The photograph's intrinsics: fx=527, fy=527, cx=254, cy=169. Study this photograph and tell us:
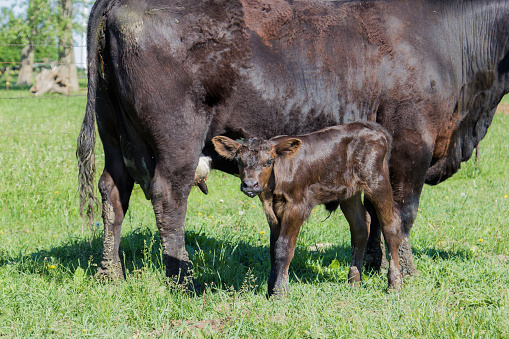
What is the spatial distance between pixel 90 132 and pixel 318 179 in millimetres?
2067

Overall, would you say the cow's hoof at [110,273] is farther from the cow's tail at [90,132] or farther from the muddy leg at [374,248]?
the muddy leg at [374,248]

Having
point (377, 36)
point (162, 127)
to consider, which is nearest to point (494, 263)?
point (377, 36)

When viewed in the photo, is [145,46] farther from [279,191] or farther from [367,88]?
[367,88]

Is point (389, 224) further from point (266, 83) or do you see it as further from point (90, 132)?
point (90, 132)

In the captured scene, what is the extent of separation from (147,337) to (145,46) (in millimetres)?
2185

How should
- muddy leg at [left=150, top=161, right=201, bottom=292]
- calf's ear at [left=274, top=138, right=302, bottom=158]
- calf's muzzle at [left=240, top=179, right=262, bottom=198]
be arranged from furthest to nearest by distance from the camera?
muddy leg at [left=150, top=161, right=201, bottom=292], calf's ear at [left=274, top=138, right=302, bottom=158], calf's muzzle at [left=240, top=179, right=262, bottom=198]

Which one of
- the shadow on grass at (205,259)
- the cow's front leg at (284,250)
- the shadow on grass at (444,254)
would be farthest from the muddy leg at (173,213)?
the shadow on grass at (444,254)

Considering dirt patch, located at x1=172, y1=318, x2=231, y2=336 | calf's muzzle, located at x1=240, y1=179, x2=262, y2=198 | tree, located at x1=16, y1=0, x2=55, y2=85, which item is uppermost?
calf's muzzle, located at x1=240, y1=179, x2=262, y2=198

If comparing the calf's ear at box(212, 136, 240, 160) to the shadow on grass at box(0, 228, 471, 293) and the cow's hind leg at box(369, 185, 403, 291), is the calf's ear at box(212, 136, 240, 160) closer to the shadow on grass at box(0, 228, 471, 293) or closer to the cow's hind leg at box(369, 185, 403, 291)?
the shadow on grass at box(0, 228, 471, 293)

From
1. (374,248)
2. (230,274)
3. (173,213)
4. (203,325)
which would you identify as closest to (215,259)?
(230,274)

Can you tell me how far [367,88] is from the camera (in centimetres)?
464

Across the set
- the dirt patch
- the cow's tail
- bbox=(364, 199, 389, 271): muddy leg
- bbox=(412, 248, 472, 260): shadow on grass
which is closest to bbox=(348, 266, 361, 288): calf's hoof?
bbox=(364, 199, 389, 271): muddy leg

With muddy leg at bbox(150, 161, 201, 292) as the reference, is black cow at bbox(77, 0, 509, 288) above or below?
above

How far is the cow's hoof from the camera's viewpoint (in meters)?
4.68
